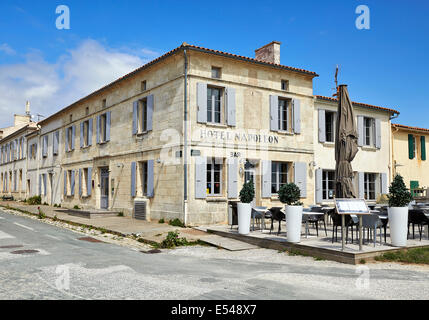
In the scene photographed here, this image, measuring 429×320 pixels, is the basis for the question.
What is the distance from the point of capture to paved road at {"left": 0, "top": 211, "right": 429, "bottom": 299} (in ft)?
15.8

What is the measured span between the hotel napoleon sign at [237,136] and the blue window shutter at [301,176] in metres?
1.37

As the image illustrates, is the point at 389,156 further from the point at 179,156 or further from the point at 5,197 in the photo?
the point at 5,197

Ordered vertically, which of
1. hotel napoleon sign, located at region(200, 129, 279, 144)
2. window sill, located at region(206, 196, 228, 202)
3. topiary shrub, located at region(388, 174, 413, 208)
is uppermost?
hotel napoleon sign, located at region(200, 129, 279, 144)

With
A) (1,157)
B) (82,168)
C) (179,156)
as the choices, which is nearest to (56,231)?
(179,156)

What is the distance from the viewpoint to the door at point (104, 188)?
57.9 feet

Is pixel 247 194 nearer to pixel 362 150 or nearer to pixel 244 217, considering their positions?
pixel 244 217

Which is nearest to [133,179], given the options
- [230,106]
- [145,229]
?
[145,229]

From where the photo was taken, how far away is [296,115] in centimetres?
1506

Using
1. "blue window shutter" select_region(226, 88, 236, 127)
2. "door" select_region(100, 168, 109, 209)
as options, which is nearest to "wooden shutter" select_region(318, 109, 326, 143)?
"blue window shutter" select_region(226, 88, 236, 127)

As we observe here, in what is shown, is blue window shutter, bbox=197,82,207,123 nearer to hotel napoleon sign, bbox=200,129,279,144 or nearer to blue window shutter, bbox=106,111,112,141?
hotel napoleon sign, bbox=200,129,279,144

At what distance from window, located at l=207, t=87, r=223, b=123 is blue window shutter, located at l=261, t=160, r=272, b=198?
236 cm

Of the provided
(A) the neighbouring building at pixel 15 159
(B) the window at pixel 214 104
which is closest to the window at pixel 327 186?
A: (B) the window at pixel 214 104

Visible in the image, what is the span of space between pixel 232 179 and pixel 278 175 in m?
2.38

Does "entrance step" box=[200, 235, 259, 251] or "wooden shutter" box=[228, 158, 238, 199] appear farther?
"wooden shutter" box=[228, 158, 238, 199]
